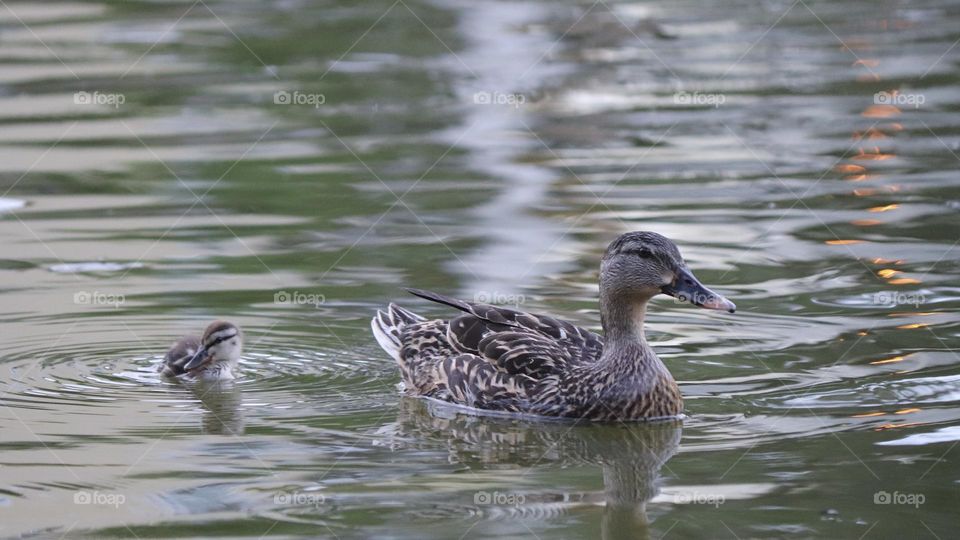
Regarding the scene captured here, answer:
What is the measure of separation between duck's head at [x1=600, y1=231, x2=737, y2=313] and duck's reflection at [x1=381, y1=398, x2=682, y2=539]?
70cm

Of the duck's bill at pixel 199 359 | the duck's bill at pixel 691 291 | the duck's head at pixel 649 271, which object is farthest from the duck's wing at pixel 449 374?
the duck's bill at pixel 199 359

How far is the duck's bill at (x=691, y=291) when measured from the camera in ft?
30.0

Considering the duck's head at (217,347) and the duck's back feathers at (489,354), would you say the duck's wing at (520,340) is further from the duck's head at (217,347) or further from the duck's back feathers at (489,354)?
the duck's head at (217,347)

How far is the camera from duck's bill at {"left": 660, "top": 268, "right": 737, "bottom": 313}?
914 cm

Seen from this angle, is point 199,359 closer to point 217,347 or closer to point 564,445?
point 217,347

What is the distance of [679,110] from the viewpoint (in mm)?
17219

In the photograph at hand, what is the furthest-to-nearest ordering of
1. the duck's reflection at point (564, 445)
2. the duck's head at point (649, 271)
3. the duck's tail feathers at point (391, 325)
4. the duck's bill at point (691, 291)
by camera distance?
the duck's tail feathers at point (391, 325)
the duck's head at point (649, 271)
the duck's bill at point (691, 291)
the duck's reflection at point (564, 445)

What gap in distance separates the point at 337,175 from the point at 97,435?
6.29 meters

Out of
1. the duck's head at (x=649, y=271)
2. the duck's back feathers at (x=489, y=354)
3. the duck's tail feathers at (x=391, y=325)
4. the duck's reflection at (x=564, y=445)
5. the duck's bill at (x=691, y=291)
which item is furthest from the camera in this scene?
the duck's tail feathers at (x=391, y=325)

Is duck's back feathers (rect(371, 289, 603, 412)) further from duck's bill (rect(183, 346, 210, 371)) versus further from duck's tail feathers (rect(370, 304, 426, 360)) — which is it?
duck's bill (rect(183, 346, 210, 371))

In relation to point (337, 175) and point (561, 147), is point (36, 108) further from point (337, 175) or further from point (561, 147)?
point (561, 147)

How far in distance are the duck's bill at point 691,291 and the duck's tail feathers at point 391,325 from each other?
1.86 meters

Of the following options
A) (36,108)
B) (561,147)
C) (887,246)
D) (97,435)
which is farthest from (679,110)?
(97,435)

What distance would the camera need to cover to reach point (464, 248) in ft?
41.7
